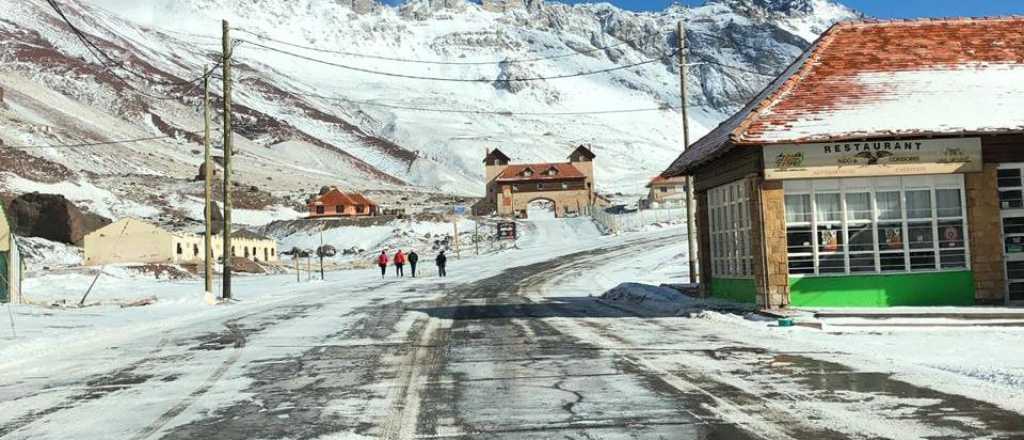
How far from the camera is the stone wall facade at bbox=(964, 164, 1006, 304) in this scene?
16.8 meters

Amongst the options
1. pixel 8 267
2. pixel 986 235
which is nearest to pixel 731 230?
pixel 986 235

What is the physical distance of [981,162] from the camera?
16.9 m

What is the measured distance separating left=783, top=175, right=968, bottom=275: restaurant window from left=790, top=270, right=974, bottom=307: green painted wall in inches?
6.2

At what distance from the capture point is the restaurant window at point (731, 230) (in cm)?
1870

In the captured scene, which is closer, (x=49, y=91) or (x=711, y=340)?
(x=711, y=340)

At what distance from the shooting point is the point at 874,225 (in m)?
17.3

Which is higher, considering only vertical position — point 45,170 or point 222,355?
point 45,170

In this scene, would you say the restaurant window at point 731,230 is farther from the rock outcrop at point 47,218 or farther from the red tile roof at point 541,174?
the red tile roof at point 541,174

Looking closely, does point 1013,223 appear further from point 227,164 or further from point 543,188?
point 543,188

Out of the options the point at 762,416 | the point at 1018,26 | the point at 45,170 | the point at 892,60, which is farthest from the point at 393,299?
the point at 45,170

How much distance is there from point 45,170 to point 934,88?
340 ft

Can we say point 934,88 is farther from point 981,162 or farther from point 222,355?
point 222,355

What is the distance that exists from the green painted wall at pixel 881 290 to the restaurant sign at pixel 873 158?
201cm

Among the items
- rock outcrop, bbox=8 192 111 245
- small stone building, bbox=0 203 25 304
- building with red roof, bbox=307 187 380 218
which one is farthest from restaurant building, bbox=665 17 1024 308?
building with red roof, bbox=307 187 380 218
